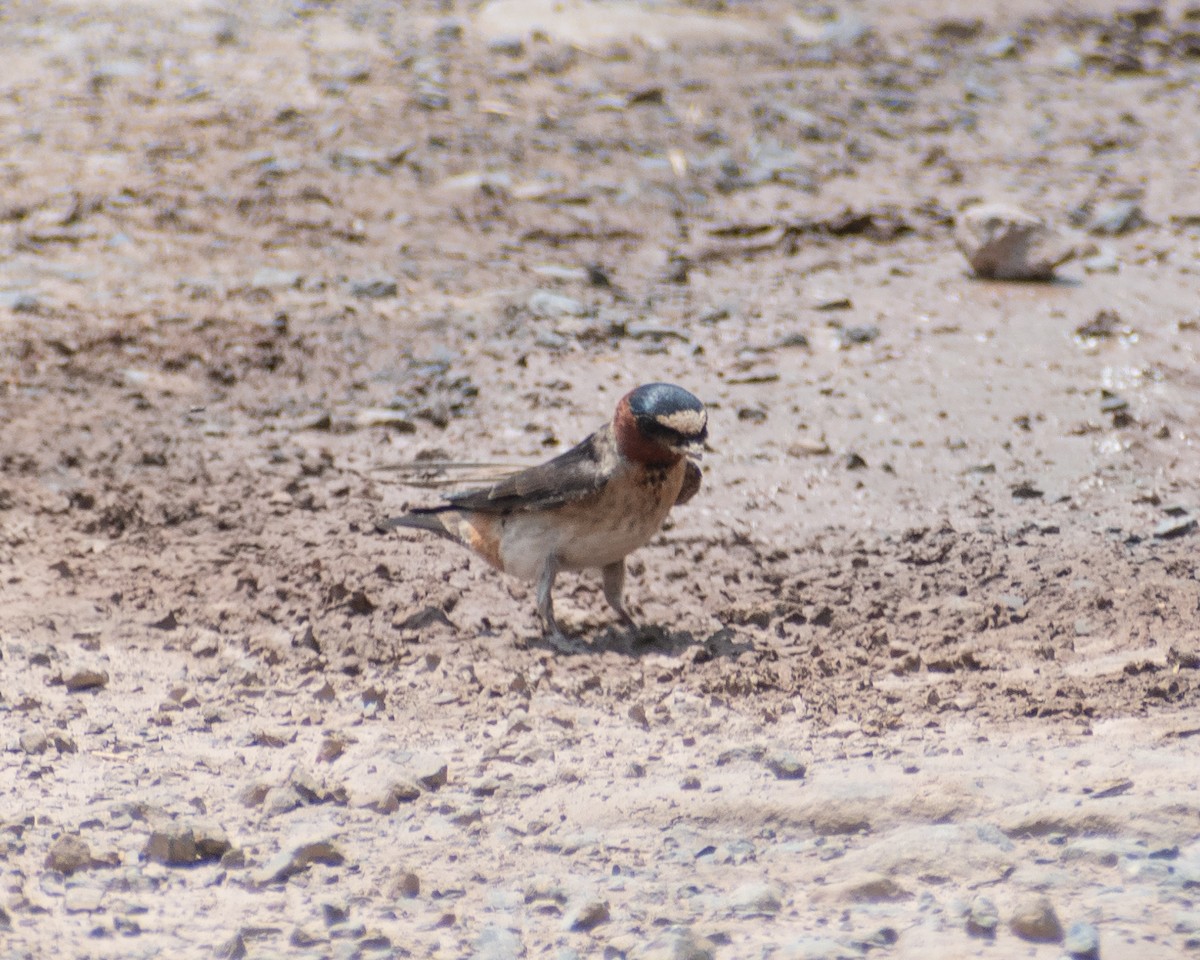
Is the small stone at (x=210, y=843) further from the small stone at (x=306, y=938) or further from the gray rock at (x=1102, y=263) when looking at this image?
the gray rock at (x=1102, y=263)

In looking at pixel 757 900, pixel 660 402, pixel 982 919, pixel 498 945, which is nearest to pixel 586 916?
pixel 498 945

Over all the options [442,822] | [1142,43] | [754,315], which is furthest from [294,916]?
[1142,43]

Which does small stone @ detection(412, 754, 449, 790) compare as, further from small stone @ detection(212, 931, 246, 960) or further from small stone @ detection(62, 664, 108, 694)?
small stone @ detection(62, 664, 108, 694)

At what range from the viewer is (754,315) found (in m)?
8.68

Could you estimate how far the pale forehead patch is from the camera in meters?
5.45

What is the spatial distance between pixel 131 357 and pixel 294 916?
195 inches

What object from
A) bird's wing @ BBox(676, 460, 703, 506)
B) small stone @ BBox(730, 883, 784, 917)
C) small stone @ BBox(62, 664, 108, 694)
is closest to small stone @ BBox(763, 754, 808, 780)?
small stone @ BBox(730, 883, 784, 917)

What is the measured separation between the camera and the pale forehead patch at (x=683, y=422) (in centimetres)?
545

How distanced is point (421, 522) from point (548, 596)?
2.70 feet

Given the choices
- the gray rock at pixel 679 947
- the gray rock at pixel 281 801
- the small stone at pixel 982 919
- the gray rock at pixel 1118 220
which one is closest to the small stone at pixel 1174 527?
the small stone at pixel 982 919

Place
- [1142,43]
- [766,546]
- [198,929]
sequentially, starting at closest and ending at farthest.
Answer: [198,929]
[766,546]
[1142,43]

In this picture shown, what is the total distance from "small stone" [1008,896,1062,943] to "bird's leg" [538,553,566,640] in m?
2.58

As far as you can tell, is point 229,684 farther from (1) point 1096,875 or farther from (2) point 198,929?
(1) point 1096,875

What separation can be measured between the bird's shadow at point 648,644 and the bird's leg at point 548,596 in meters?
0.04
